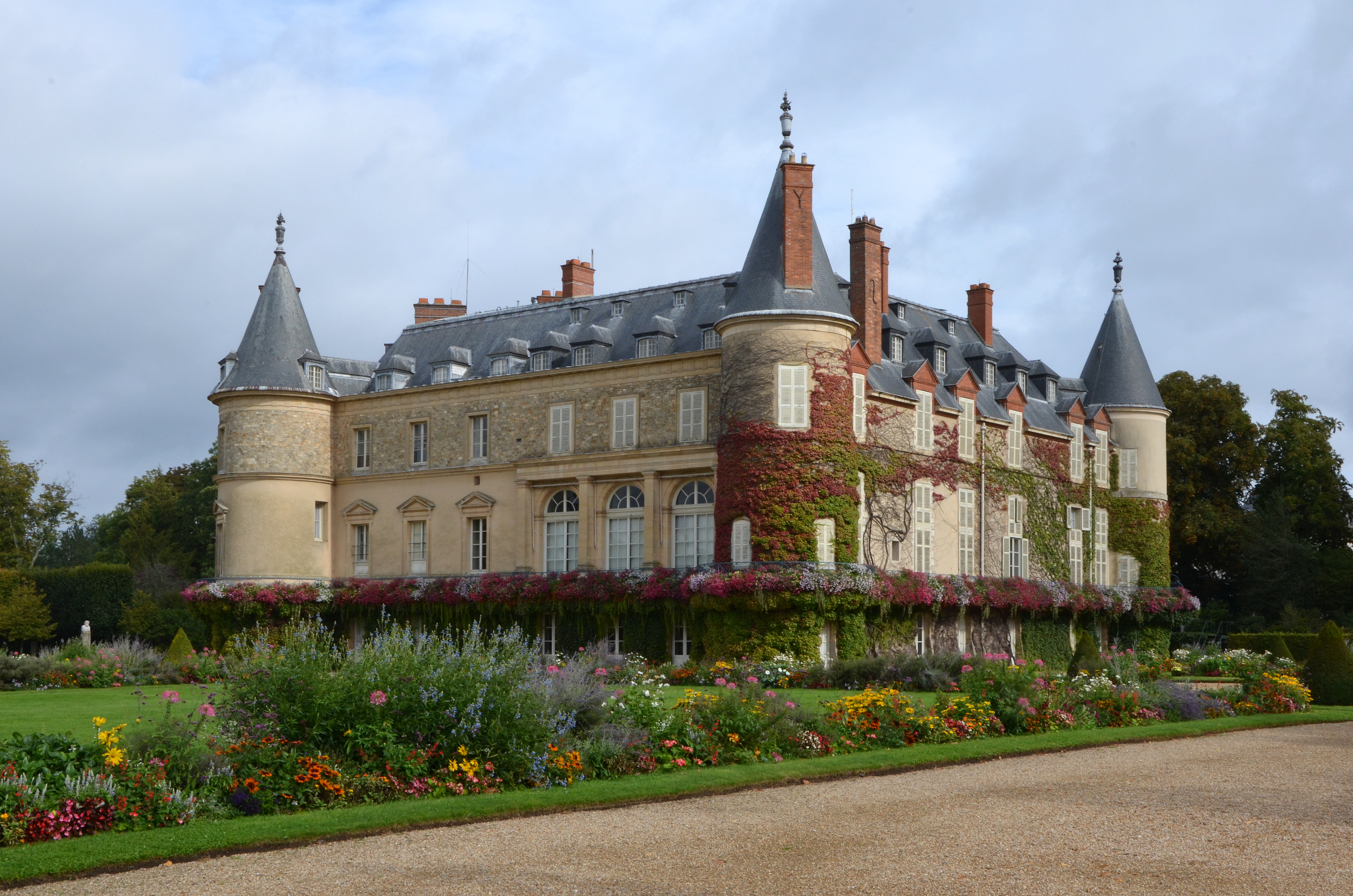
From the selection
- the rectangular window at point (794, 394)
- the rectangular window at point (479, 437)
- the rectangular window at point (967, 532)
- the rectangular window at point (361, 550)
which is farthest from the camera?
the rectangular window at point (361, 550)

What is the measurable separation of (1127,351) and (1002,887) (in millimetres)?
37845

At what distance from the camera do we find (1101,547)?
4256 cm

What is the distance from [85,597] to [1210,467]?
1593 inches

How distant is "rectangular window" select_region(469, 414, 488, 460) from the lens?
3878cm

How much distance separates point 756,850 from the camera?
34.4 feet

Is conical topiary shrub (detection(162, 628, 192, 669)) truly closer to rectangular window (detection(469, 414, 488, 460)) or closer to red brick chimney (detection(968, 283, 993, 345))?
rectangular window (detection(469, 414, 488, 460))

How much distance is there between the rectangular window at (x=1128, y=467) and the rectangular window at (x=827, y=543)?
15.1m

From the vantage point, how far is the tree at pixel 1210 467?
1951 inches

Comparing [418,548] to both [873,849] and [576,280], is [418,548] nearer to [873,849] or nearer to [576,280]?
[576,280]

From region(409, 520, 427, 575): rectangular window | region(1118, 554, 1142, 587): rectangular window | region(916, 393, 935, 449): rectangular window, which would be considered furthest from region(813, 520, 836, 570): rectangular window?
region(1118, 554, 1142, 587): rectangular window

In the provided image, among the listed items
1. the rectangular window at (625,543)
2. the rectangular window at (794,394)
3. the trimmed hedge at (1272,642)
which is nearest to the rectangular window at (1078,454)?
the trimmed hedge at (1272,642)

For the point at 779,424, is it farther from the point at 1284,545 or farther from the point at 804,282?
the point at 1284,545

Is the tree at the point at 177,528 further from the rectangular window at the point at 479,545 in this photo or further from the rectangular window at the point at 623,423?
the rectangular window at the point at 623,423

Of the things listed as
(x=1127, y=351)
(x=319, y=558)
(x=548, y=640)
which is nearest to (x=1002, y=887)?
(x=548, y=640)
